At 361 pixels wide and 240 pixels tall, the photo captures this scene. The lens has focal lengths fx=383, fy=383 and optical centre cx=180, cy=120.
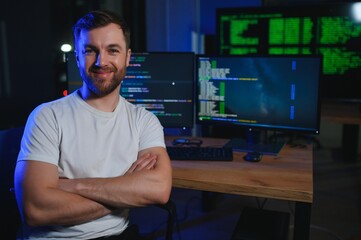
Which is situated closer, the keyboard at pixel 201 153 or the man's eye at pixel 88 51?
the man's eye at pixel 88 51

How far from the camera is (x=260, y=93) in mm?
2012

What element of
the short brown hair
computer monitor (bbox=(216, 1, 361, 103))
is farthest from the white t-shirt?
computer monitor (bbox=(216, 1, 361, 103))

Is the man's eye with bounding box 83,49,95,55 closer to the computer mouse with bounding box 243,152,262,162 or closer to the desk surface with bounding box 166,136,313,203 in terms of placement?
the desk surface with bounding box 166,136,313,203

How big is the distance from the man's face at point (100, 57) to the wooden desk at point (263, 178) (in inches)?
19.7

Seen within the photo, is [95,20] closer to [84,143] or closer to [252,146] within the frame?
Answer: [84,143]

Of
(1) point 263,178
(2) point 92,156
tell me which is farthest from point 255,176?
(2) point 92,156

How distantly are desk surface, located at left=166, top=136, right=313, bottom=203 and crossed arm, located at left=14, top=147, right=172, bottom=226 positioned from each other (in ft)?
0.66

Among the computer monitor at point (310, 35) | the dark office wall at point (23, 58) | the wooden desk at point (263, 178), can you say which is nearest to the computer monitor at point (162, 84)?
the wooden desk at point (263, 178)

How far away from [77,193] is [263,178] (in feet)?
2.48

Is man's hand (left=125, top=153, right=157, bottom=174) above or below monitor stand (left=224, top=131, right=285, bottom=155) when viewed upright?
above

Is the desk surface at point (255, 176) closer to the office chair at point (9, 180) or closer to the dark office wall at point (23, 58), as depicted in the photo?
the office chair at point (9, 180)

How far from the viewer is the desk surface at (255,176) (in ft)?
4.91

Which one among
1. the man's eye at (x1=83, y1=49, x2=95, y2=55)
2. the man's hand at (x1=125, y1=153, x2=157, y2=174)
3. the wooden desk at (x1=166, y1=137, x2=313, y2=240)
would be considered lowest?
the wooden desk at (x1=166, y1=137, x2=313, y2=240)

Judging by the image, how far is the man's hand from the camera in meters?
1.46
